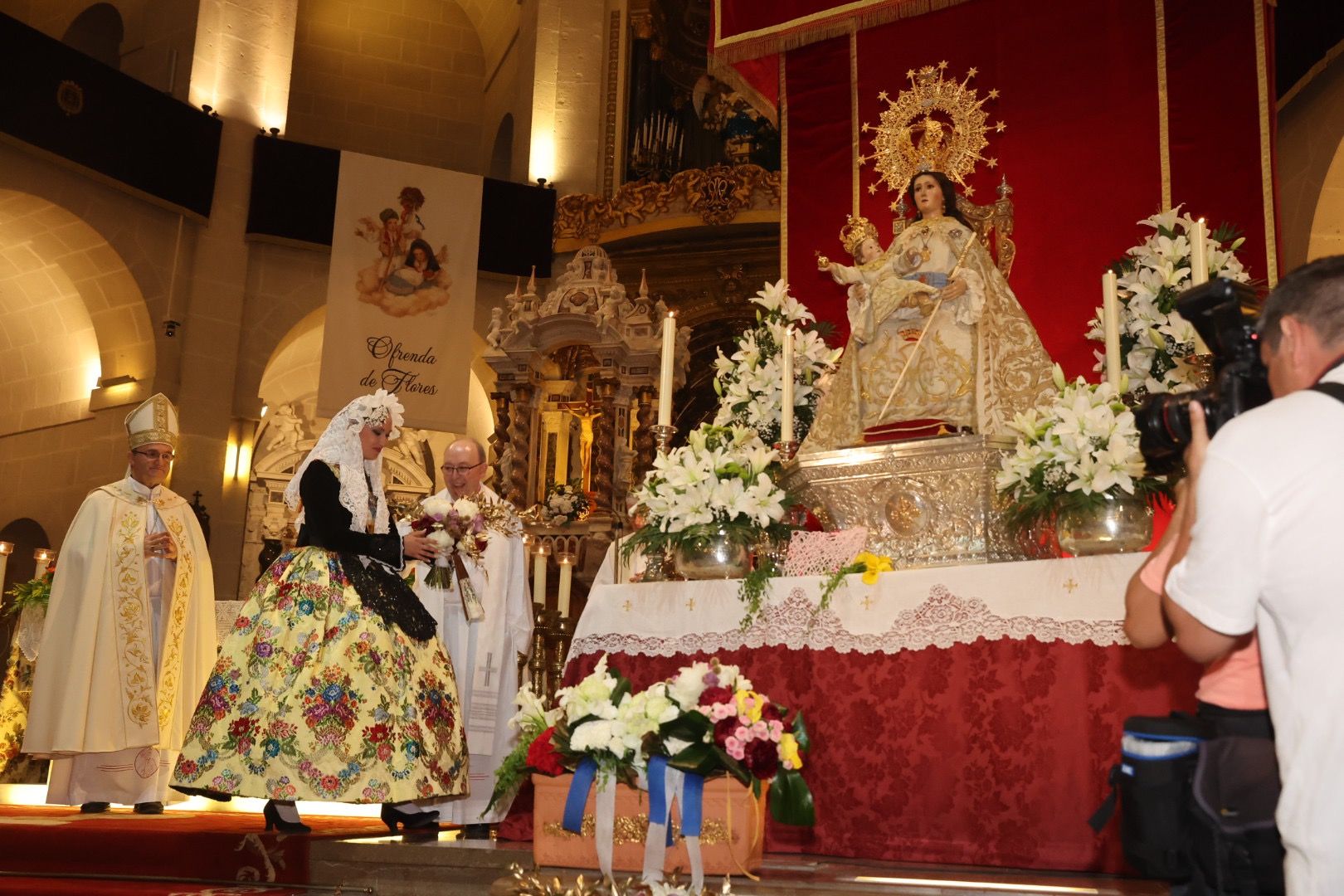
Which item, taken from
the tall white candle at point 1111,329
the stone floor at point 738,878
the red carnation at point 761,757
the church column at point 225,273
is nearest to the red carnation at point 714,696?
the red carnation at point 761,757

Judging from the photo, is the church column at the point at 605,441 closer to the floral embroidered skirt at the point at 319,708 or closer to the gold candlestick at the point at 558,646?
the gold candlestick at the point at 558,646

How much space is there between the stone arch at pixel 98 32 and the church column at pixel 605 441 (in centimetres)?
827

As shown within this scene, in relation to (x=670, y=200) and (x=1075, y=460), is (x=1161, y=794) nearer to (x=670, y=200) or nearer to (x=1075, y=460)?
(x=1075, y=460)

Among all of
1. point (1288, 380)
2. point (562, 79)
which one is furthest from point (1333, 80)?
point (562, 79)

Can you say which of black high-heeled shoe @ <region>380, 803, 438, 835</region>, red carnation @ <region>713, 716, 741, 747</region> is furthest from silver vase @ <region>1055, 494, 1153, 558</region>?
black high-heeled shoe @ <region>380, 803, 438, 835</region>

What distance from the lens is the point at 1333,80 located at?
848 centimetres

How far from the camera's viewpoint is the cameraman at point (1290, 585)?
5.80 ft

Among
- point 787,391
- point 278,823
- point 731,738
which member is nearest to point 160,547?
point 278,823

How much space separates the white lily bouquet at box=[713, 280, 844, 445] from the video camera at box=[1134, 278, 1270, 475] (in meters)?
2.90

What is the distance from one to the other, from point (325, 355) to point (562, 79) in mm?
4530

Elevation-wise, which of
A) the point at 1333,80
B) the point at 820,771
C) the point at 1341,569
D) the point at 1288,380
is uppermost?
the point at 1333,80

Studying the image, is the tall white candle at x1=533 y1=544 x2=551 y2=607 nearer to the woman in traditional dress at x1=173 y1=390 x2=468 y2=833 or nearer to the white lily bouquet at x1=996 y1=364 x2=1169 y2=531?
the woman in traditional dress at x1=173 y1=390 x2=468 y2=833

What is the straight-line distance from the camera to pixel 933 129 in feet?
21.5

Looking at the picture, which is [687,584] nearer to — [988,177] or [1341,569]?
[1341,569]
